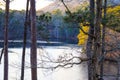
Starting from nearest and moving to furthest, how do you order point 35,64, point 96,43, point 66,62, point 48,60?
point 96,43, point 66,62, point 48,60, point 35,64

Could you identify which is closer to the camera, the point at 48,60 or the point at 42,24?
the point at 48,60

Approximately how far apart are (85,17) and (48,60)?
1.80 m

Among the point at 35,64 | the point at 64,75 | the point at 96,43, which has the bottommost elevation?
the point at 64,75

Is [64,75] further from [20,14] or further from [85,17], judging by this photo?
[85,17]

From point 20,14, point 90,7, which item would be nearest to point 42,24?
point 90,7

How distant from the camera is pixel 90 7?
39.5ft

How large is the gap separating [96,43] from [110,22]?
4427 mm

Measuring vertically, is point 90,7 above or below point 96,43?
above

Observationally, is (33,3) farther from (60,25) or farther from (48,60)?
(48,60)

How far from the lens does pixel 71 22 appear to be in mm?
9258

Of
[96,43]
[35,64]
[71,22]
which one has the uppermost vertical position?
[71,22]

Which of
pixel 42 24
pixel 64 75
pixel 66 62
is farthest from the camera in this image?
pixel 64 75

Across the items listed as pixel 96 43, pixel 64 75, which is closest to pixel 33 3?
pixel 96 43

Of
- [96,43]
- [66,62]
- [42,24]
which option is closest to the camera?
[96,43]
